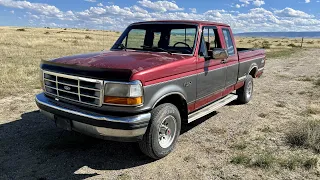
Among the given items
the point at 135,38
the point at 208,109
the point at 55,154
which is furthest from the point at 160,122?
the point at 135,38

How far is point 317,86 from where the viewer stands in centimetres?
990

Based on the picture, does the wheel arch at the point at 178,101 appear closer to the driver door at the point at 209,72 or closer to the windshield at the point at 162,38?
the driver door at the point at 209,72

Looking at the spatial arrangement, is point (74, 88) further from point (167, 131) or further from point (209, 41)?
point (209, 41)

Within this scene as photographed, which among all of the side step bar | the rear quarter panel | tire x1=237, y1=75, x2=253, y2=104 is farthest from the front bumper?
tire x1=237, y1=75, x2=253, y2=104

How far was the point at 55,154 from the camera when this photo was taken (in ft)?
14.4

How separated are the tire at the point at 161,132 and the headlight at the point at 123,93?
0.41 metres

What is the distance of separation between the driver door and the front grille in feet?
5.99

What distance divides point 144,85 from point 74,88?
3.22 feet

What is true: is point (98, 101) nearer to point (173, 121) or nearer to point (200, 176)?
point (173, 121)

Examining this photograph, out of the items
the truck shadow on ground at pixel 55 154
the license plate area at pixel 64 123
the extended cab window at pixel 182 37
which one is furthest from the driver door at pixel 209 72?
the license plate area at pixel 64 123

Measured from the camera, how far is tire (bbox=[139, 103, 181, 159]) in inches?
154

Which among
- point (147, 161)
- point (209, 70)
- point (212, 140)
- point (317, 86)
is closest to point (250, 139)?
point (212, 140)

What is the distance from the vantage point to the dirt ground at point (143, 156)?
3.90 meters

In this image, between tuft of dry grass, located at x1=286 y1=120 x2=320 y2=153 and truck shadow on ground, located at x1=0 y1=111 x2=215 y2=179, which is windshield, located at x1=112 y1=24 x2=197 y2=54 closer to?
truck shadow on ground, located at x1=0 y1=111 x2=215 y2=179
